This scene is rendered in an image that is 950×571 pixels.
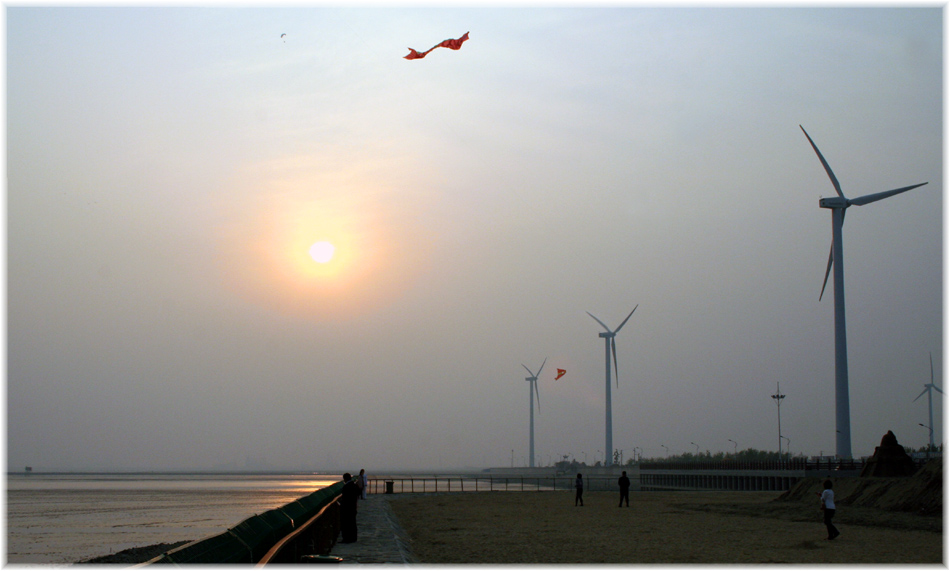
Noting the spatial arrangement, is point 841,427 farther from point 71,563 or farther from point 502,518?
point 71,563

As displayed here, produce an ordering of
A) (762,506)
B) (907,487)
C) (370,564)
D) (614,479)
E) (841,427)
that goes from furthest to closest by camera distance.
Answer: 1. (614,479)
2. (841,427)
3. (762,506)
4. (907,487)
5. (370,564)

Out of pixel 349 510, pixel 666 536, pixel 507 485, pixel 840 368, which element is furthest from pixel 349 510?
pixel 507 485

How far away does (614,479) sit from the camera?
106 m

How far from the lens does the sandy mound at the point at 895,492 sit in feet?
104

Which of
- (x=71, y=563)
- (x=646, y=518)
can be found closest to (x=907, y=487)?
(x=646, y=518)

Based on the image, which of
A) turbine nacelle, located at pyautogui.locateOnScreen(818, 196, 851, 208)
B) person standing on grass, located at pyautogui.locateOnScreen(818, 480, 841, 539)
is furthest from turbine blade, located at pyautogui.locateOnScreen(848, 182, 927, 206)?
person standing on grass, located at pyautogui.locateOnScreen(818, 480, 841, 539)

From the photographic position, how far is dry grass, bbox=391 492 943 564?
2191cm

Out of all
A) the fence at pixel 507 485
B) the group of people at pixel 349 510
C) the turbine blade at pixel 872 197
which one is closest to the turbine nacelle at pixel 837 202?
the turbine blade at pixel 872 197

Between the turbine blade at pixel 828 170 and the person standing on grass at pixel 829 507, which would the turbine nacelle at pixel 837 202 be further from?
the person standing on grass at pixel 829 507

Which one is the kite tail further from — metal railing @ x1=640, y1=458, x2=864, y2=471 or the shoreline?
metal railing @ x1=640, y1=458, x2=864, y2=471

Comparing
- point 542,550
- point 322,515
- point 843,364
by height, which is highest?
point 843,364

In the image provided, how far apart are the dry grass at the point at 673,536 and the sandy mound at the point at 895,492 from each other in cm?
95

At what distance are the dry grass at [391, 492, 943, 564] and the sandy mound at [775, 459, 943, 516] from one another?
0.95 metres

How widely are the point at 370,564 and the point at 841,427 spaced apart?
56.7 metres
